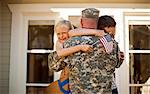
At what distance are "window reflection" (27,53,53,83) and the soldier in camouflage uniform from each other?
2111 millimetres

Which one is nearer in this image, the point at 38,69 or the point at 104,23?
the point at 104,23

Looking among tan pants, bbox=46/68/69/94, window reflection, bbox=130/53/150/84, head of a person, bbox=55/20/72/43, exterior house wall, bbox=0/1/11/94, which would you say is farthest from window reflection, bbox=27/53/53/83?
head of a person, bbox=55/20/72/43

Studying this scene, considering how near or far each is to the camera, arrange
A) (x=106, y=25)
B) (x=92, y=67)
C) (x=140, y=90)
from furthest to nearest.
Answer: (x=140, y=90) → (x=106, y=25) → (x=92, y=67)

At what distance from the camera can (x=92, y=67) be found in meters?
2.30

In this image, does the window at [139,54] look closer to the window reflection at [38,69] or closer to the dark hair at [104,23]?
the window reflection at [38,69]

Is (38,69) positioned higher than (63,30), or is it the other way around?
(63,30)

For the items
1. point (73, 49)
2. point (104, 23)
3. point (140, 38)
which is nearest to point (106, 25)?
point (104, 23)

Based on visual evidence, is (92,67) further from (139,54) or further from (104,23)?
(139,54)

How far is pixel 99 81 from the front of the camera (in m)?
2.31

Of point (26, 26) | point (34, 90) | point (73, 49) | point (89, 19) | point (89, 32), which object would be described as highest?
point (26, 26)

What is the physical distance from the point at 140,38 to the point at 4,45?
2.01 meters

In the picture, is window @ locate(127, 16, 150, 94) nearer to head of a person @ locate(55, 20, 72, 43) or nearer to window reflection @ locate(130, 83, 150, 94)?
window reflection @ locate(130, 83, 150, 94)

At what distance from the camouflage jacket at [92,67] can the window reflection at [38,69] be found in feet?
6.98

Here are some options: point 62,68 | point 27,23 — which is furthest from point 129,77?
point 62,68
